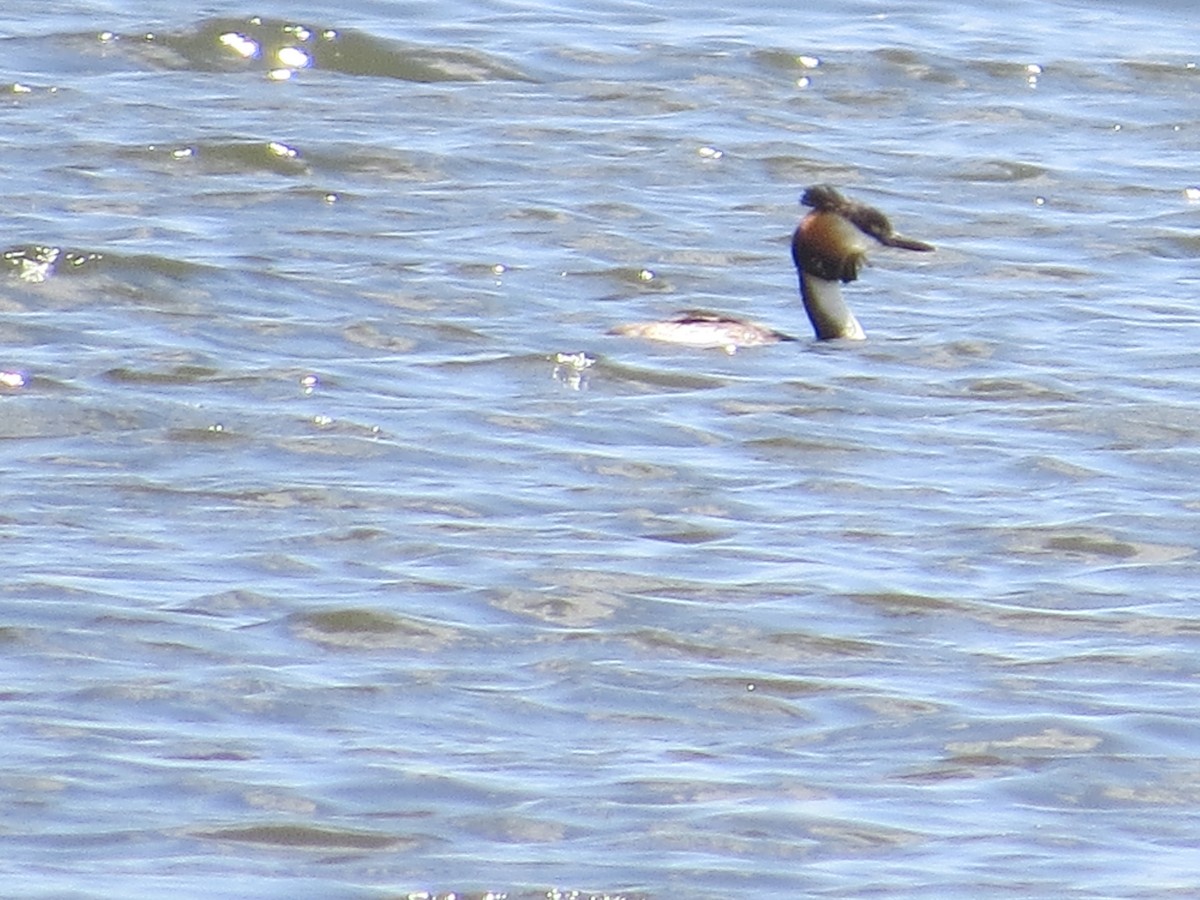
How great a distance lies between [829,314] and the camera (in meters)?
11.9

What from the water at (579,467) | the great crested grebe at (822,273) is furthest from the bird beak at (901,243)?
the water at (579,467)

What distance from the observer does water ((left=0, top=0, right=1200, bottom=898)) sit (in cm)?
680

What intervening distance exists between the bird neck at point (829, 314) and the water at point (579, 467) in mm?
112

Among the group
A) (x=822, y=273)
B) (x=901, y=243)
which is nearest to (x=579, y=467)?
(x=822, y=273)

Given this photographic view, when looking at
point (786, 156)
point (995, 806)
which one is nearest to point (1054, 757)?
point (995, 806)

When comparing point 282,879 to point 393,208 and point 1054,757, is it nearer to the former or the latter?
point 1054,757

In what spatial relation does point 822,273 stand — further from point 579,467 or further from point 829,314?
point 579,467

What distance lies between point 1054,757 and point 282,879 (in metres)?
1.80

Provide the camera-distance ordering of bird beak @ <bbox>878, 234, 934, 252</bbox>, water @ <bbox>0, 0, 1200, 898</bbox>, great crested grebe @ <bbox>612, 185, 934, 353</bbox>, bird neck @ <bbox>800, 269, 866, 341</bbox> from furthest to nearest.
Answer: bird beak @ <bbox>878, 234, 934, 252</bbox>
bird neck @ <bbox>800, 269, 866, 341</bbox>
great crested grebe @ <bbox>612, 185, 934, 353</bbox>
water @ <bbox>0, 0, 1200, 898</bbox>

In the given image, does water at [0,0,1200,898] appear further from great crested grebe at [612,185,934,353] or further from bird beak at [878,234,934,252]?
bird beak at [878,234,934,252]

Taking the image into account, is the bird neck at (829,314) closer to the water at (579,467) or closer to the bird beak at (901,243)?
the water at (579,467)

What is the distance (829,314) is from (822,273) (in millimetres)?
234

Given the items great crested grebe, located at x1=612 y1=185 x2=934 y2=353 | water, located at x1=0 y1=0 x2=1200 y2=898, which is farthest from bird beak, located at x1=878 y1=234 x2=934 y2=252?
water, located at x1=0 y1=0 x2=1200 y2=898

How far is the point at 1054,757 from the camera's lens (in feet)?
23.9
